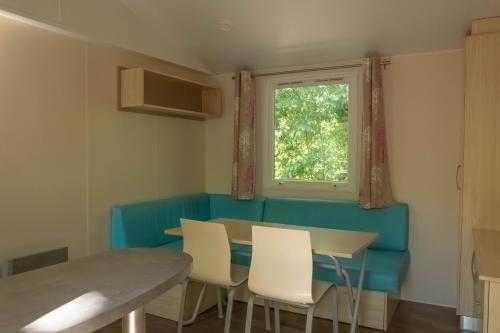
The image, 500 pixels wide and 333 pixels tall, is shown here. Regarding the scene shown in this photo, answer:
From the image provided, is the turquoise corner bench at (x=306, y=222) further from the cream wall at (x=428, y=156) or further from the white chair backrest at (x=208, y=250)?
the white chair backrest at (x=208, y=250)

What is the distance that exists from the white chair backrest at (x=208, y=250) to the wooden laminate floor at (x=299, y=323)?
24.3 inches

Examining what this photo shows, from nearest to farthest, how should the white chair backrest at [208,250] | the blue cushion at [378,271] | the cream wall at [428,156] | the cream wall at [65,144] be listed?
1. the white chair backrest at [208,250]
2. the cream wall at [65,144]
3. the blue cushion at [378,271]
4. the cream wall at [428,156]

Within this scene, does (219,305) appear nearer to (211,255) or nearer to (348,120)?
(211,255)

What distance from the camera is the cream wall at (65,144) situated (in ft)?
8.55

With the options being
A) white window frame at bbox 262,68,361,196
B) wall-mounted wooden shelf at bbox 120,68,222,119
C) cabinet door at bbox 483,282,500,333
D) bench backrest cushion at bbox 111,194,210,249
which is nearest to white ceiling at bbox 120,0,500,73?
white window frame at bbox 262,68,361,196

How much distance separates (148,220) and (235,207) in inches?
41.0

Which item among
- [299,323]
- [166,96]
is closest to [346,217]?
[299,323]

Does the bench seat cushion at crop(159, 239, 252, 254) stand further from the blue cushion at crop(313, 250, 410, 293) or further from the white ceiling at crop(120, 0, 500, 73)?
the white ceiling at crop(120, 0, 500, 73)

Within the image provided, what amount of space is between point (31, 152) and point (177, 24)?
1.63 metres

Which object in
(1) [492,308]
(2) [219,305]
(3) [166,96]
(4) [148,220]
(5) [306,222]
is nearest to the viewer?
(1) [492,308]

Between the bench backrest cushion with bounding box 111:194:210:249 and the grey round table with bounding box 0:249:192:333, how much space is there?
1549 millimetres

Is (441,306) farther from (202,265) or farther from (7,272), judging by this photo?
(7,272)

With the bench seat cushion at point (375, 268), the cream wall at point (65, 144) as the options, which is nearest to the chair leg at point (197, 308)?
the bench seat cushion at point (375, 268)

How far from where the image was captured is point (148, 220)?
135 inches
